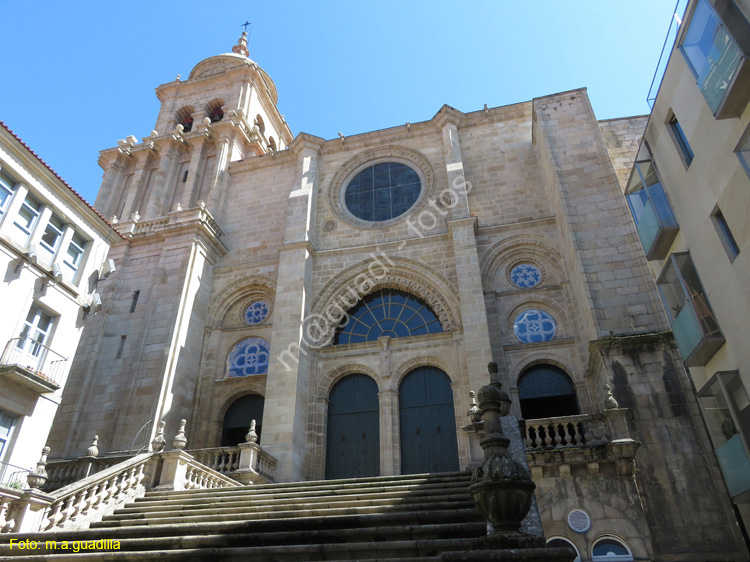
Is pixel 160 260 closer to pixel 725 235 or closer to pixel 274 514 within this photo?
pixel 274 514

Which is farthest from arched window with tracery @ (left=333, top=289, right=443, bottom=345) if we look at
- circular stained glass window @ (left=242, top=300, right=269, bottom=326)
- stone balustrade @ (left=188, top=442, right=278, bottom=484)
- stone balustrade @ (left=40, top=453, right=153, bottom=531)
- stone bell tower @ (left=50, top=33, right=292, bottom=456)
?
stone balustrade @ (left=40, top=453, right=153, bottom=531)

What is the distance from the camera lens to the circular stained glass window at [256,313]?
1934 cm

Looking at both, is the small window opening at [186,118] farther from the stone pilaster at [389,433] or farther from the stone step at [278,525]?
the stone step at [278,525]

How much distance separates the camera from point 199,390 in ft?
59.1

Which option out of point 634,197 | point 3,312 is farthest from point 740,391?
point 3,312

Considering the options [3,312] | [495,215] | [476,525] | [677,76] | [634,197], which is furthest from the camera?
[495,215]

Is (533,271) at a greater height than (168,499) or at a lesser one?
greater

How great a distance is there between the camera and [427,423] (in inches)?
628

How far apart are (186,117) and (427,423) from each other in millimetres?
20757

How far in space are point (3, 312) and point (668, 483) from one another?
15412 mm

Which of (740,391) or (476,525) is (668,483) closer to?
(740,391)

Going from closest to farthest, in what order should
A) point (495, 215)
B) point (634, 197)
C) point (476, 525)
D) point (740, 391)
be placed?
point (476, 525) < point (740, 391) < point (634, 197) < point (495, 215)

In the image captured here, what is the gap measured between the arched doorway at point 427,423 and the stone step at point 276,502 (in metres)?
5.36

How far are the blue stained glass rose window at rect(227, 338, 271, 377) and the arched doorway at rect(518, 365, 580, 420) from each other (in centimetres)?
837
